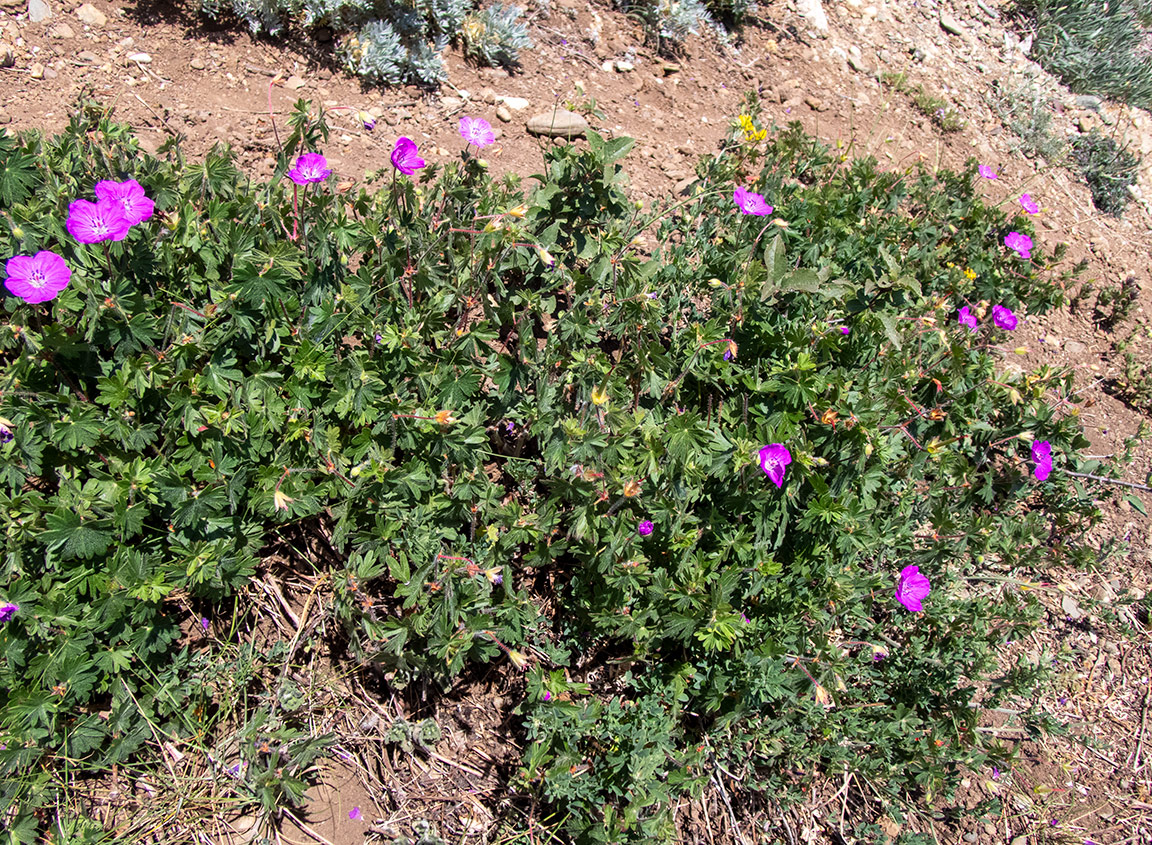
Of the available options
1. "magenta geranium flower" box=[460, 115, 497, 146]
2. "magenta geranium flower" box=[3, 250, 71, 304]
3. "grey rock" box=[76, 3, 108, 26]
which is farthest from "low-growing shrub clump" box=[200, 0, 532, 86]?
"magenta geranium flower" box=[3, 250, 71, 304]

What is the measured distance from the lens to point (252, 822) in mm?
2320

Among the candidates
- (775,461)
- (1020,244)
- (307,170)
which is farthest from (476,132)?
(1020,244)

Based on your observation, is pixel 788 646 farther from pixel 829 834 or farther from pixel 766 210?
pixel 766 210

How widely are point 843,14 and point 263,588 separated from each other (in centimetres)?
516

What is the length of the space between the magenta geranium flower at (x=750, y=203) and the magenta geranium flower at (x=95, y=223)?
2.28 meters

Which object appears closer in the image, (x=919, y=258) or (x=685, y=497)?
(x=685, y=497)

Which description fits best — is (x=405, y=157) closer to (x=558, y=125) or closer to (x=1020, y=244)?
(x=558, y=125)

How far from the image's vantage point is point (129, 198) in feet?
7.85

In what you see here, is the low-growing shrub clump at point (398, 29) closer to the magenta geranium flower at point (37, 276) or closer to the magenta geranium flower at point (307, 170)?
the magenta geranium flower at point (307, 170)

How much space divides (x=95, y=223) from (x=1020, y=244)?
419 centimetres

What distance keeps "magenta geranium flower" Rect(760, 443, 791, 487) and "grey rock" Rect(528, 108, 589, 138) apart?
216cm

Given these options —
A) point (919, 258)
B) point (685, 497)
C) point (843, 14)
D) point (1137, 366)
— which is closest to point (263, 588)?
point (685, 497)

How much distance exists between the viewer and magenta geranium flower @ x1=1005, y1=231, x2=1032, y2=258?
13.4ft

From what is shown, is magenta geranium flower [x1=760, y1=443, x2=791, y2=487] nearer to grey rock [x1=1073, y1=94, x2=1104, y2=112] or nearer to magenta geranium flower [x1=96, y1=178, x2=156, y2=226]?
magenta geranium flower [x1=96, y1=178, x2=156, y2=226]
